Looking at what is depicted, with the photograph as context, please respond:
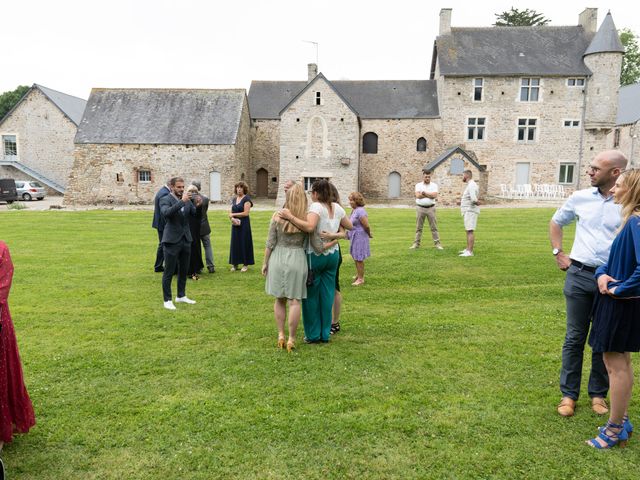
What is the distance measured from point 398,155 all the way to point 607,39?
15.9m

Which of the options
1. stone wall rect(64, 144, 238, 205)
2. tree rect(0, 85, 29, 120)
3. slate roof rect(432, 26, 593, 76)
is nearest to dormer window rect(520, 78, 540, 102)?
slate roof rect(432, 26, 593, 76)

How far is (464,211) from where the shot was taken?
37.5 ft

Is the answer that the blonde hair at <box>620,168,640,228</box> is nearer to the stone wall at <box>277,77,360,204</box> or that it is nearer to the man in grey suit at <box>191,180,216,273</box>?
the man in grey suit at <box>191,180,216,273</box>

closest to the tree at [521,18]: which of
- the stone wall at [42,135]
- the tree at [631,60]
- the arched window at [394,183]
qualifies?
the tree at [631,60]

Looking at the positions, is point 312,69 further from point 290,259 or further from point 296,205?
point 290,259

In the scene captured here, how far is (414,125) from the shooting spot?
3669 centimetres

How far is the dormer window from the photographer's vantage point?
115 ft

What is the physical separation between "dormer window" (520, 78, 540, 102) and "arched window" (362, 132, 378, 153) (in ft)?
35.6

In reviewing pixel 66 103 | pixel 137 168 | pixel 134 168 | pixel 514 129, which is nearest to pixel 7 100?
pixel 66 103

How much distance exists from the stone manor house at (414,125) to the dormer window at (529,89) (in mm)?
72

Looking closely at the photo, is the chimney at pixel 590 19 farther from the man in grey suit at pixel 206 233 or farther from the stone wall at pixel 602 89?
the man in grey suit at pixel 206 233

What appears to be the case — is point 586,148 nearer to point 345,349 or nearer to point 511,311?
point 511,311

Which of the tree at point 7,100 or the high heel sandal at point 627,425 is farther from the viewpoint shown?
the tree at point 7,100

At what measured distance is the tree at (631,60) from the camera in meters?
53.9
